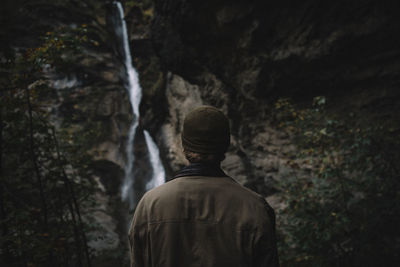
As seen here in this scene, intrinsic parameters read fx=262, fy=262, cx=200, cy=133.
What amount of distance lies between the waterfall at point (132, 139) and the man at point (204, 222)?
12915 millimetres

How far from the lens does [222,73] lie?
371 inches

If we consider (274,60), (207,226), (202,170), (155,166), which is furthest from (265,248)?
(155,166)

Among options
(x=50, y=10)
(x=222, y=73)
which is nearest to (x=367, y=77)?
(x=222, y=73)

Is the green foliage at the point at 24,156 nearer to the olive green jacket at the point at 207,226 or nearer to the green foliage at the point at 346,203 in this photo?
the olive green jacket at the point at 207,226

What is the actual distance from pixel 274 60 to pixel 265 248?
719 centimetres

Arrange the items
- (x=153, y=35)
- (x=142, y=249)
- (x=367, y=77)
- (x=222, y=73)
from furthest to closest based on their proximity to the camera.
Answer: (x=153, y=35) < (x=222, y=73) < (x=367, y=77) < (x=142, y=249)

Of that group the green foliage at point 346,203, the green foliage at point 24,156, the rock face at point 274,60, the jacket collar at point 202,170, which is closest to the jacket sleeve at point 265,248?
the jacket collar at point 202,170

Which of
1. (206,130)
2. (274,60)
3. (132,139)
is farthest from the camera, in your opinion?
(132,139)

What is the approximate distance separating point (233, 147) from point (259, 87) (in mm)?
2453

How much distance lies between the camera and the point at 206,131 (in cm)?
159

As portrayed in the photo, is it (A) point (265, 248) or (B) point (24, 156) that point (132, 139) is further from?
(A) point (265, 248)

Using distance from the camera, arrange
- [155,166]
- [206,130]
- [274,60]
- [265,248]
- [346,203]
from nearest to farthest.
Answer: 1. [265,248]
2. [206,130]
3. [346,203]
4. [274,60]
5. [155,166]

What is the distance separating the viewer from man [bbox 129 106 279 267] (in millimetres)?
1460

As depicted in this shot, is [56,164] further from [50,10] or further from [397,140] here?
[50,10]
